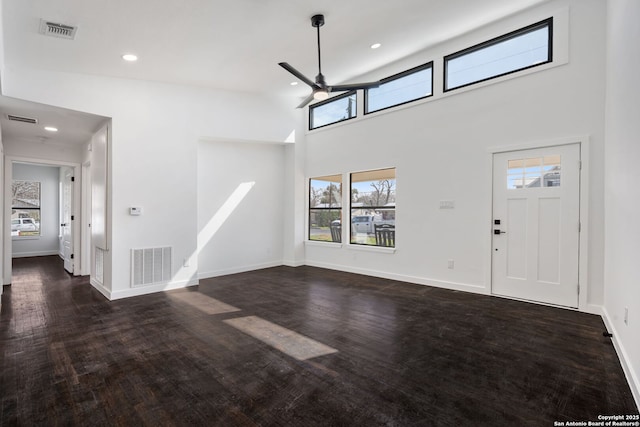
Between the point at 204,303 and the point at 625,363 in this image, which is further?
the point at 204,303

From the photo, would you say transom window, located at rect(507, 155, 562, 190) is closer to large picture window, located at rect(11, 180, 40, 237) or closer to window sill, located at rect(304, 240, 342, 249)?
window sill, located at rect(304, 240, 342, 249)

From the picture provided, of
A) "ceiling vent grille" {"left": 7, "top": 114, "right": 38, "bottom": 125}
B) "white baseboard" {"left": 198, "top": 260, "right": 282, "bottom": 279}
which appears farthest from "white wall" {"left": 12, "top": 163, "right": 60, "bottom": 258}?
"white baseboard" {"left": 198, "top": 260, "right": 282, "bottom": 279}

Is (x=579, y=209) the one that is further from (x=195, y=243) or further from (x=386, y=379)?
(x=195, y=243)

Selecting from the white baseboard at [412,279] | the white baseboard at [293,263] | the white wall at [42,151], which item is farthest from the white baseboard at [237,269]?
the white wall at [42,151]

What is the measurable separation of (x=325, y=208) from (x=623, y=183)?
494 cm

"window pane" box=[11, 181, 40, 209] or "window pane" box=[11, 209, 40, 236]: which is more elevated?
"window pane" box=[11, 181, 40, 209]

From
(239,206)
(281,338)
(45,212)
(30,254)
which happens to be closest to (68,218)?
(45,212)

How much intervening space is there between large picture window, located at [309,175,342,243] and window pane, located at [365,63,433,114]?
160cm

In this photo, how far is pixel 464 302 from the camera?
4.30m

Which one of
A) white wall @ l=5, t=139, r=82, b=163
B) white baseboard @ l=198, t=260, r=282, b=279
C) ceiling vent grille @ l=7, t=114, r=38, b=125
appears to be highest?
ceiling vent grille @ l=7, t=114, r=38, b=125

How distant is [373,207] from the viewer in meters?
6.10

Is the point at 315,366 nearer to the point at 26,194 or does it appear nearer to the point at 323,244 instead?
the point at 323,244

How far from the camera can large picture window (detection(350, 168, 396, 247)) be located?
5.81m

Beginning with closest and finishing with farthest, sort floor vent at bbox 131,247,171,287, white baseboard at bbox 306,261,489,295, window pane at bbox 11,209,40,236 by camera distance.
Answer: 1. white baseboard at bbox 306,261,489,295
2. floor vent at bbox 131,247,171,287
3. window pane at bbox 11,209,40,236
